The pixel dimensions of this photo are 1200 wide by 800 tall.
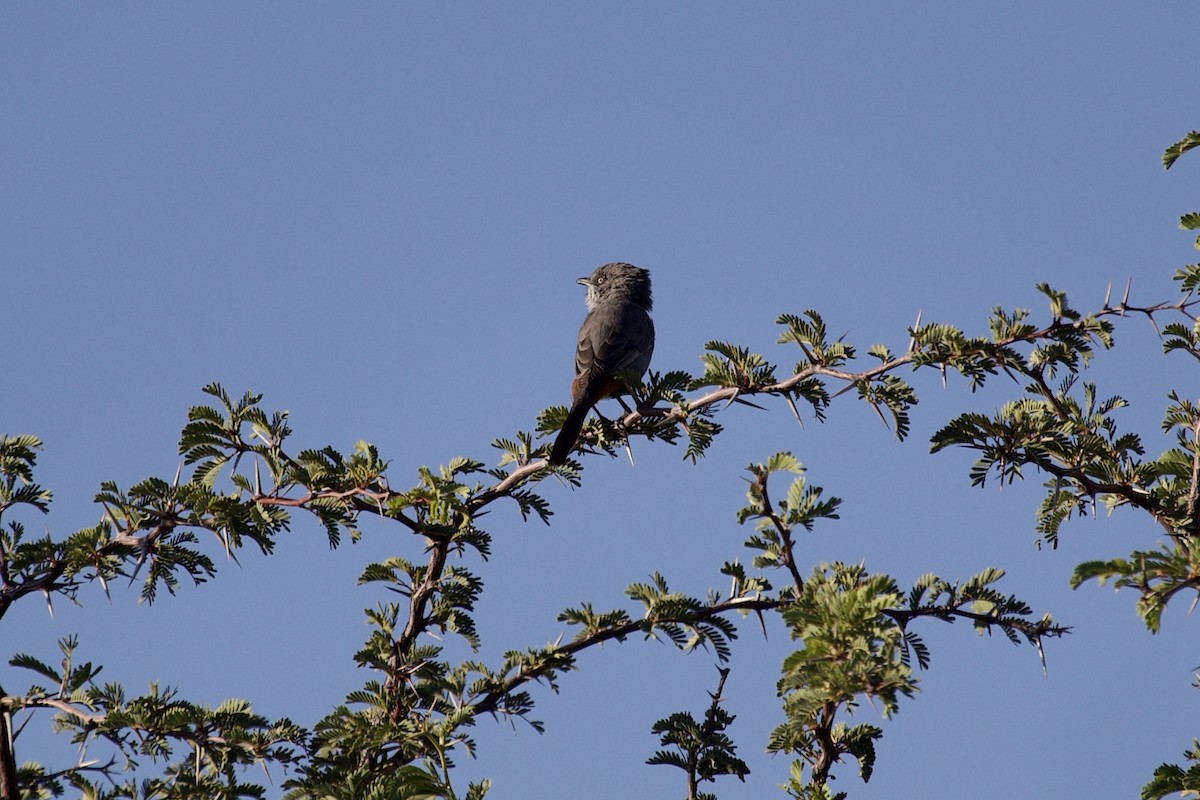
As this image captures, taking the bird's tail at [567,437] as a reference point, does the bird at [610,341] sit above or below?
above

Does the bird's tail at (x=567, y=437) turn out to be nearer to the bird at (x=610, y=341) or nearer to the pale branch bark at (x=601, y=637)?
the bird at (x=610, y=341)

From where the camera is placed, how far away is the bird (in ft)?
22.0

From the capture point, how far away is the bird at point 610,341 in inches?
264

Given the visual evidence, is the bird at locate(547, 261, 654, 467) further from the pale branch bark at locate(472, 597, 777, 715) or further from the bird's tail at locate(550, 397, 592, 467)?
the pale branch bark at locate(472, 597, 777, 715)

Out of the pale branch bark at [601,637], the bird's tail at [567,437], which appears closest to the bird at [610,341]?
the bird's tail at [567,437]

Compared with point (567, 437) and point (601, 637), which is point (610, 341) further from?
point (601, 637)

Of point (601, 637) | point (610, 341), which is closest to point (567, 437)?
point (601, 637)

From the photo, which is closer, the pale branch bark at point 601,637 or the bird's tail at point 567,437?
the pale branch bark at point 601,637

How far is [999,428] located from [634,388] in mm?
2038

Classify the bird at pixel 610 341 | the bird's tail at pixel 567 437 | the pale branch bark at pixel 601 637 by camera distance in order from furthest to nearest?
the bird at pixel 610 341 < the bird's tail at pixel 567 437 < the pale branch bark at pixel 601 637

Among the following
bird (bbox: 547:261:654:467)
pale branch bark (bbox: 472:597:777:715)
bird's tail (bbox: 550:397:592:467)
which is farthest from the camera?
bird (bbox: 547:261:654:467)

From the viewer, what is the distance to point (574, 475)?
562 cm

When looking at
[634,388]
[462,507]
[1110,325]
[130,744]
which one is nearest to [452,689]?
[462,507]

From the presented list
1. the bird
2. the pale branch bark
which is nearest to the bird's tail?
the bird
